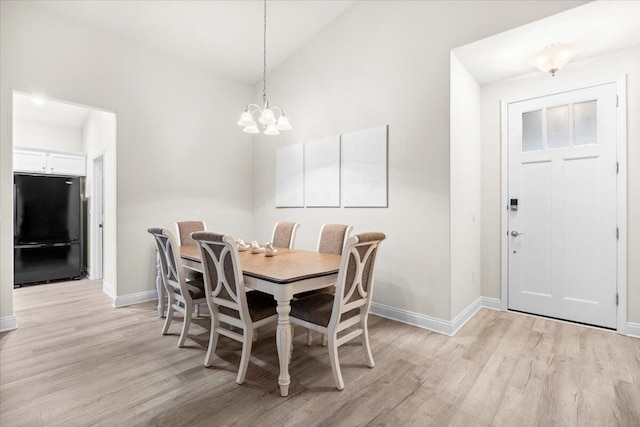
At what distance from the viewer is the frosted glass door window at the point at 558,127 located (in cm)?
306

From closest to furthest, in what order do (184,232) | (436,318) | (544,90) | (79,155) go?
(436,318) → (544,90) → (184,232) → (79,155)

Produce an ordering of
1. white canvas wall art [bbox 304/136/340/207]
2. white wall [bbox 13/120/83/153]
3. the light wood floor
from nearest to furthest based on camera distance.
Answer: the light wood floor < white canvas wall art [bbox 304/136/340/207] < white wall [bbox 13/120/83/153]

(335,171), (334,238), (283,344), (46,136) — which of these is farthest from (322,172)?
(46,136)

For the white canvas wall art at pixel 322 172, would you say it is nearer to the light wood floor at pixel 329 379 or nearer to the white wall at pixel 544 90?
the light wood floor at pixel 329 379

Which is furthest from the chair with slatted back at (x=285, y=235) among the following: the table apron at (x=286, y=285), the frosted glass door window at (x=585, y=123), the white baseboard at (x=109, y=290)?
the frosted glass door window at (x=585, y=123)

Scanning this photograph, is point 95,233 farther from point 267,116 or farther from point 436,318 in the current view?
point 436,318

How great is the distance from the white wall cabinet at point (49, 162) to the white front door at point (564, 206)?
21.3 feet

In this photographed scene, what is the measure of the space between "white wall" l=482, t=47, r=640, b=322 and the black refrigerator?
6.06 metres

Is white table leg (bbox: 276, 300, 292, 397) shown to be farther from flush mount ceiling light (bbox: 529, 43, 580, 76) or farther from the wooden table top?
flush mount ceiling light (bbox: 529, 43, 580, 76)

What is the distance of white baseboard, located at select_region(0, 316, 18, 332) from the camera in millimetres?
2860

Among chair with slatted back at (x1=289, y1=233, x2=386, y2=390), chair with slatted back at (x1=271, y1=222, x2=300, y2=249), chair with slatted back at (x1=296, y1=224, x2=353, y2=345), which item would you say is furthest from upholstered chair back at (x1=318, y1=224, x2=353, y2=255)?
chair with slatted back at (x1=289, y1=233, x2=386, y2=390)

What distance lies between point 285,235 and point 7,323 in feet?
9.01

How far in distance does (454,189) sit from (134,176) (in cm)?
364

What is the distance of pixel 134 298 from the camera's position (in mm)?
3711
